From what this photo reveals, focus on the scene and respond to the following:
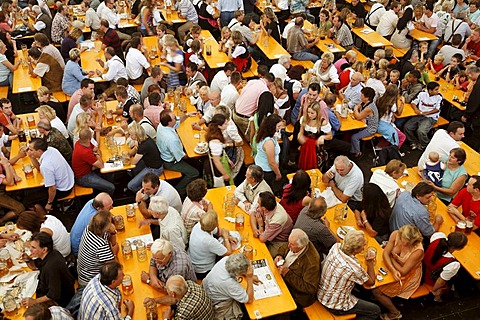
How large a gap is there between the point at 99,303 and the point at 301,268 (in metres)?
2.04

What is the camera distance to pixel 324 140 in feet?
26.2

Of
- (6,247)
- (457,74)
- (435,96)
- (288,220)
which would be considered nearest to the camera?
(6,247)

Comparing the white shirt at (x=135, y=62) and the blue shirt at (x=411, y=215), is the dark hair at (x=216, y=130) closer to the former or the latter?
Answer: the blue shirt at (x=411, y=215)

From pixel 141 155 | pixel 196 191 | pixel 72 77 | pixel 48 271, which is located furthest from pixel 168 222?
pixel 72 77

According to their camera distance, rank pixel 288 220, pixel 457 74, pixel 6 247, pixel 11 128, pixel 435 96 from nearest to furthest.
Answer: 1. pixel 6 247
2. pixel 288 220
3. pixel 11 128
4. pixel 435 96
5. pixel 457 74

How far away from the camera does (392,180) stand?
6570mm

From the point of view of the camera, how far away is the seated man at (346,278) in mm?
5141

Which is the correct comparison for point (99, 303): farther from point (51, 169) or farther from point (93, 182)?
point (93, 182)

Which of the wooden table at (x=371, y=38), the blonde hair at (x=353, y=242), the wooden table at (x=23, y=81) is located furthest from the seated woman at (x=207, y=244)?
the wooden table at (x=371, y=38)

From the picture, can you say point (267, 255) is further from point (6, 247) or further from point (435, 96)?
point (435, 96)

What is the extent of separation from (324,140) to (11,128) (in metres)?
4.78

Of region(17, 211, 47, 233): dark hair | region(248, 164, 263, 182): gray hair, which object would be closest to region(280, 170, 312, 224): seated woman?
region(248, 164, 263, 182): gray hair

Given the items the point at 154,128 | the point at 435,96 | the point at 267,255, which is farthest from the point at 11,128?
the point at 435,96

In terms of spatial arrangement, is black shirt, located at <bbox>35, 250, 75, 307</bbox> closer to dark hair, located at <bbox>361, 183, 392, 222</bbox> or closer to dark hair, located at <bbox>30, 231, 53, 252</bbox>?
dark hair, located at <bbox>30, 231, 53, 252</bbox>
